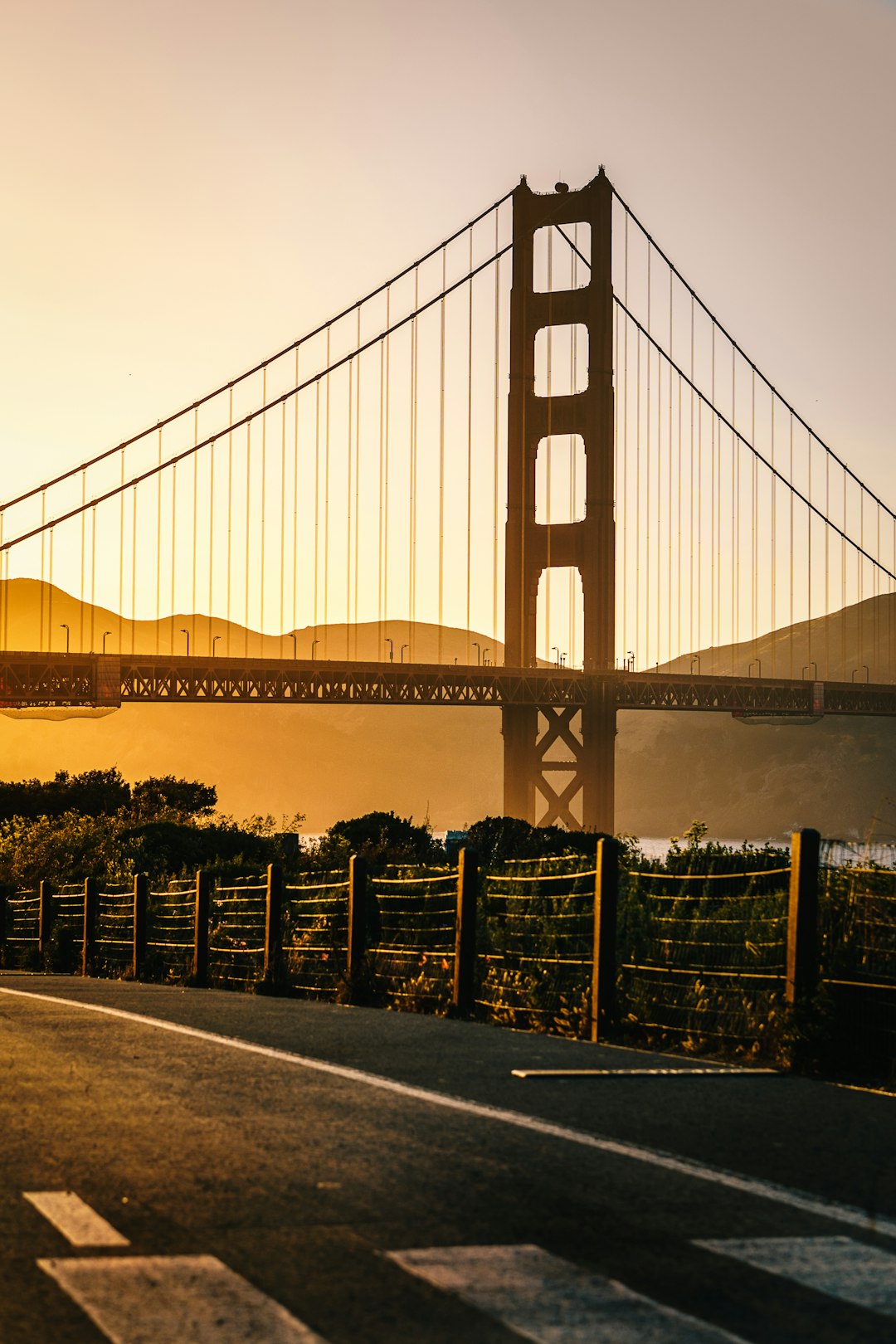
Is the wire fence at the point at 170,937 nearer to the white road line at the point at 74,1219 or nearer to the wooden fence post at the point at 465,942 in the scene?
the wooden fence post at the point at 465,942

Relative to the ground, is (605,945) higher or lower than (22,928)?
higher

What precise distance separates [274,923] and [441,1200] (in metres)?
11.2

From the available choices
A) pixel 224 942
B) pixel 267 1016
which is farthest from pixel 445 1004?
pixel 224 942

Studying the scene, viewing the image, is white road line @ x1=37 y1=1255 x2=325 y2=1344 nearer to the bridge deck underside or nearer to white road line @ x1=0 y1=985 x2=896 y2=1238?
white road line @ x1=0 y1=985 x2=896 y2=1238

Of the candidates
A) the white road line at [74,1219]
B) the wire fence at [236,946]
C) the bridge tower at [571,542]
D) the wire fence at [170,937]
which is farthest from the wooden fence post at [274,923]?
the bridge tower at [571,542]

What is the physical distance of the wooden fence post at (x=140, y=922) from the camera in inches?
873

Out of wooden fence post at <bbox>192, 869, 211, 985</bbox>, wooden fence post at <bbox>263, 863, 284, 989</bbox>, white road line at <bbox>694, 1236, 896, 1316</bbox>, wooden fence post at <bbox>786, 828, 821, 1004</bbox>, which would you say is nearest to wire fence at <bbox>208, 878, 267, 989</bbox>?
wooden fence post at <bbox>192, 869, 211, 985</bbox>

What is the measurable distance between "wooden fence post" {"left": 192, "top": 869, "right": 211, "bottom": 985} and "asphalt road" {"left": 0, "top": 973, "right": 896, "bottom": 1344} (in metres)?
9.00

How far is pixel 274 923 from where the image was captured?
1698 centimetres

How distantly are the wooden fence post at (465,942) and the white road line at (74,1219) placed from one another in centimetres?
700

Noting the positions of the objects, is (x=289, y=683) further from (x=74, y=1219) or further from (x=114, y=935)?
(x=74, y=1219)

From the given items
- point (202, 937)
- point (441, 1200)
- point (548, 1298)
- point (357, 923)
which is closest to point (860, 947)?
point (441, 1200)

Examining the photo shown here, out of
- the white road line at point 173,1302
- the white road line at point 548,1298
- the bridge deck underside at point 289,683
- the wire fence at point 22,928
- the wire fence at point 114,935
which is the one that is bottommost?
the wire fence at point 22,928

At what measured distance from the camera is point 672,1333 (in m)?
4.51
